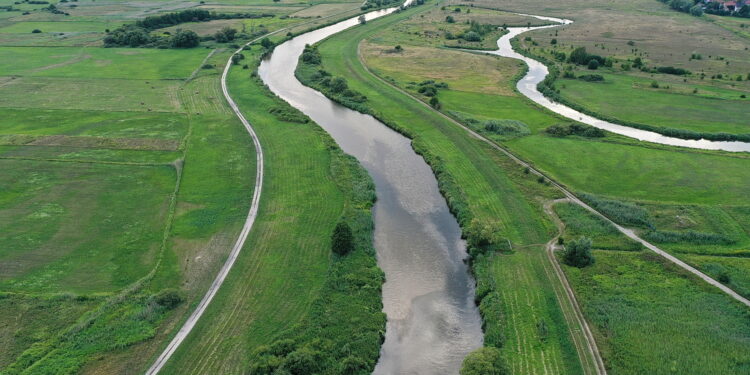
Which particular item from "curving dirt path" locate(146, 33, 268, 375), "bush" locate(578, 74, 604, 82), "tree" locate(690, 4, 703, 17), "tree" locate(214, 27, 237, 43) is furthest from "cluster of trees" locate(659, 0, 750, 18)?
"curving dirt path" locate(146, 33, 268, 375)

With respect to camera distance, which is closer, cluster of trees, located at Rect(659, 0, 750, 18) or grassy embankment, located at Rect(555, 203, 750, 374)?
grassy embankment, located at Rect(555, 203, 750, 374)

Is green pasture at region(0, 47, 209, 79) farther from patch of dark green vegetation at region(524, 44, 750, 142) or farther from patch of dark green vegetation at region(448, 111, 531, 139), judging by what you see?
patch of dark green vegetation at region(524, 44, 750, 142)

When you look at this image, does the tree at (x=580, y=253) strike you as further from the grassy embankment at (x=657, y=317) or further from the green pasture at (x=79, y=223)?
the green pasture at (x=79, y=223)

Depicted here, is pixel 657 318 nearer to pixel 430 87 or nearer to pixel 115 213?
pixel 115 213

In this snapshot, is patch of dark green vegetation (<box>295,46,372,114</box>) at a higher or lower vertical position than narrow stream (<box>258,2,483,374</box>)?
higher

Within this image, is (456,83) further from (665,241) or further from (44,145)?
(44,145)

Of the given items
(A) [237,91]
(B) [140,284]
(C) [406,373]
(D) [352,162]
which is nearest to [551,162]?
(D) [352,162]

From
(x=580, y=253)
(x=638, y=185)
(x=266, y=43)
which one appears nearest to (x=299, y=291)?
(x=580, y=253)
